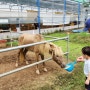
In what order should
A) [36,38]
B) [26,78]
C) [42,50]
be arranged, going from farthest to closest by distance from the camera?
[36,38], [42,50], [26,78]

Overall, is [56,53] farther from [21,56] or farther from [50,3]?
[50,3]

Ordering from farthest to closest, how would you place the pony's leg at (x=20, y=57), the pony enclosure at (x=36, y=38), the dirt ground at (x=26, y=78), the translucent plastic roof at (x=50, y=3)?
the translucent plastic roof at (x=50, y=3), the pony's leg at (x=20, y=57), the pony enclosure at (x=36, y=38), the dirt ground at (x=26, y=78)

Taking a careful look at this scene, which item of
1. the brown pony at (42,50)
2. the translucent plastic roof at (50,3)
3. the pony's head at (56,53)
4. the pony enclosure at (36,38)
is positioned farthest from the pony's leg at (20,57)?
the translucent plastic roof at (50,3)

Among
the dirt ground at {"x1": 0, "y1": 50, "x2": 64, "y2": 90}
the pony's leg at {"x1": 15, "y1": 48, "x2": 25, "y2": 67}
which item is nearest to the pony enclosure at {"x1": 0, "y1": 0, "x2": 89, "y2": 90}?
the dirt ground at {"x1": 0, "y1": 50, "x2": 64, "y2": 90}

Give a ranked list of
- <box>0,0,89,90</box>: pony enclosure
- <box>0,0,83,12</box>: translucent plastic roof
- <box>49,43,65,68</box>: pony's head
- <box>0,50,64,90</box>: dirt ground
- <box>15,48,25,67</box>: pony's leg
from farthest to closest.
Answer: <box>0,0,83,12</box>: translucent plastic roof, <box>15,48,25,67</box>: pony's leg, <box>49,43,65,68</box>: pony's head, <box>0,0,89,90</box>: pony enclosure, <box>0,50,64,90</box>: dirt ground

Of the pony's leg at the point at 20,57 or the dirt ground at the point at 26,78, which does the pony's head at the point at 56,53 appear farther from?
the pony's leg at the point at 20,57

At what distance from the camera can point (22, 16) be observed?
46.1 ft

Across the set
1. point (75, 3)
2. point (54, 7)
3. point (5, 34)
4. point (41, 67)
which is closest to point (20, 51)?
point (41, 67)

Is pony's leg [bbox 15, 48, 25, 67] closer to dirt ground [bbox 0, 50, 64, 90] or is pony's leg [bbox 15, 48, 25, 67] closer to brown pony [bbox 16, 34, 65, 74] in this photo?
brown pony [bbox 16, 34, 65, 74]

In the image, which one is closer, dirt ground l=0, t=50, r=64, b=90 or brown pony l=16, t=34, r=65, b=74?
dirt ground l=0, t=50, r=64, b=90

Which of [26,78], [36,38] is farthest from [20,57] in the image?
[26,78]

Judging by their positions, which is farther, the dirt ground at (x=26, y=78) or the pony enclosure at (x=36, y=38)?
the pony enclosure at (x=36, y=38)

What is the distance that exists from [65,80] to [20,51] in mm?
1940

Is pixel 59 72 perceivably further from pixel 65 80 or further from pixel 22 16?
pixel 22 16
